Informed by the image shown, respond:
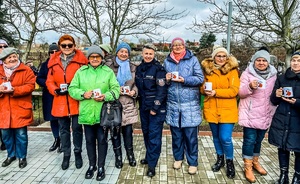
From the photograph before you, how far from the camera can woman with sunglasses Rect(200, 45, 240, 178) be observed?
3779 mm

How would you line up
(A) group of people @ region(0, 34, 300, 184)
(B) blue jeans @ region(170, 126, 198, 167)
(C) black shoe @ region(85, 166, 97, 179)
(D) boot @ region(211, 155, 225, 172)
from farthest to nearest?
(D) boot @ region(211, 155, 225, 172), (B) blue jeans @ region(170, 126, 198, 167), (C) black shoe @ region(85, 166, 97, 179), (A) group of people @ region(0, 34, 300, 184)

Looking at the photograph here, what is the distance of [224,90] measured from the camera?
148 inches

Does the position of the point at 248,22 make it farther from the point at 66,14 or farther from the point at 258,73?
the point at 66,14

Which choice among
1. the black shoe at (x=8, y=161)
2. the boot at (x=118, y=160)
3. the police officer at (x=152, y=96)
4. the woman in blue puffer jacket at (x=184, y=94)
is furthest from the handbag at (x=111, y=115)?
the black shoe at (x=8, y=161)

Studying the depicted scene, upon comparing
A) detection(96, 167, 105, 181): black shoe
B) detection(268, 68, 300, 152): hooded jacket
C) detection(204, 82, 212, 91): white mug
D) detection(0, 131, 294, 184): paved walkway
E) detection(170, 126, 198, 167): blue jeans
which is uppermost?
detection(204, 82, 212, 91): white mug

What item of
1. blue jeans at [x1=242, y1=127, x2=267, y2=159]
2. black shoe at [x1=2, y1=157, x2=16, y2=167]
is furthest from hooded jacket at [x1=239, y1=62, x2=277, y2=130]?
black shoe at [x1=2, y1=157, x2=16, y2=167]

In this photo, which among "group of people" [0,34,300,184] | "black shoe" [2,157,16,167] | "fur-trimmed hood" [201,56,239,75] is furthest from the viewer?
"black shoe" [2,157,16,167]

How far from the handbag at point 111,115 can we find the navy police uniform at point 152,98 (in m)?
0.41

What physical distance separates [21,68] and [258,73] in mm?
3499

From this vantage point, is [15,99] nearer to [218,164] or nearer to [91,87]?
[91,87]

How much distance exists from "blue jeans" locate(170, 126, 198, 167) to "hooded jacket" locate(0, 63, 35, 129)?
7.61 feet

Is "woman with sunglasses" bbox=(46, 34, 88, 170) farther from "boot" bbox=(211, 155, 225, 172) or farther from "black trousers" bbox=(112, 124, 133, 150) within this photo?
"boot" bbox=(211, 155, 225, 172)

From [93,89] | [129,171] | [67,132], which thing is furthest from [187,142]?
[67,132]

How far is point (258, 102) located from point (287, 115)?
1.36 ft
